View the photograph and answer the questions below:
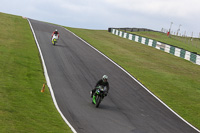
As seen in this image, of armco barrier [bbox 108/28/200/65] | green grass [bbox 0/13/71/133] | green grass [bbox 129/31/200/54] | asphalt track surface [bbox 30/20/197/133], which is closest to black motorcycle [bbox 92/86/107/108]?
Answer: asphalt track surface [bbox 30/20/197/133]

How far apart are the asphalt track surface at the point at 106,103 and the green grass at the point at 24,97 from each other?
0.90 m

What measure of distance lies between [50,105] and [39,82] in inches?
169

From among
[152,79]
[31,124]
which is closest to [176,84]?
[152,79]

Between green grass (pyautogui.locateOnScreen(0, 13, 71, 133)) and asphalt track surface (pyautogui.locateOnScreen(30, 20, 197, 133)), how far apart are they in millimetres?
903

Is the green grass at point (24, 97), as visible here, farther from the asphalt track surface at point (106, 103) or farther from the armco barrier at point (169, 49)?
the armco barrier at point (169, 49)

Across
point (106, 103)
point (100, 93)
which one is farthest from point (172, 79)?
point (100, 93)

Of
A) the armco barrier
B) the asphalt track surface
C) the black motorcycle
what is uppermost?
the armco barrier

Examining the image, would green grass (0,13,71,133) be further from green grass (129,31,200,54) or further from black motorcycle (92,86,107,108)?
green grass (129,31,200,54)

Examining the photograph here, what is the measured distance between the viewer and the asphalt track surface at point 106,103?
48.5ft

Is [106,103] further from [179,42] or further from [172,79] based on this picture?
[179,42]

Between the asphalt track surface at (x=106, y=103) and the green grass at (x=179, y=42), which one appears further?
the green grass at (x=179, y=42)

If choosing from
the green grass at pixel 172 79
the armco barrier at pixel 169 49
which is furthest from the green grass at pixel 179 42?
the green grass at pixel 172 79

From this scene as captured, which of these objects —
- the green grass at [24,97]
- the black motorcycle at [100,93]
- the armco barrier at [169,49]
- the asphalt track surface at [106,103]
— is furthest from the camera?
the armco barrier at [169,49]

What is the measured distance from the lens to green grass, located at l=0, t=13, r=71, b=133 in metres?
12.2
